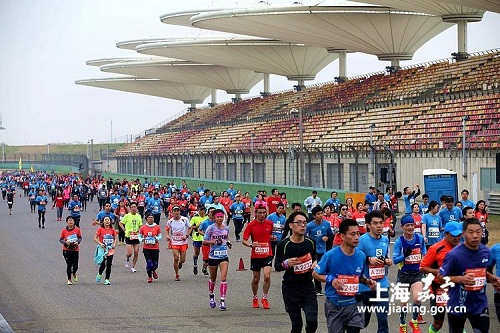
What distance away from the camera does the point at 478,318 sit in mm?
9547

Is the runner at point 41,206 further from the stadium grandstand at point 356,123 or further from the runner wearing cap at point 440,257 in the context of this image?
the runner wearing cap at point 440,257

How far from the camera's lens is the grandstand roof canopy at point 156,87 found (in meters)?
113

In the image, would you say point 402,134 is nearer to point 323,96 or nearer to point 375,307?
point 323,96

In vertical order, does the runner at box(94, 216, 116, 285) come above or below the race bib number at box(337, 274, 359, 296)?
below

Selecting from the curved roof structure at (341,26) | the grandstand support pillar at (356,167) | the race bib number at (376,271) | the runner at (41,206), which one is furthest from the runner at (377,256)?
the curved roof structure at (341,26)

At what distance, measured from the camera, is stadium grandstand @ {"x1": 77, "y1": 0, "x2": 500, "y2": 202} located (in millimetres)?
40125

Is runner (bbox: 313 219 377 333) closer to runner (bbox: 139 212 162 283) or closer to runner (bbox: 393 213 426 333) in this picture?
runner (bbox: 393 213 426 333)

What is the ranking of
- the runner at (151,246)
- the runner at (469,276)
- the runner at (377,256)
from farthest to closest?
the runner at (151,246)
the runner at (377,256)
the runner at (469,276)

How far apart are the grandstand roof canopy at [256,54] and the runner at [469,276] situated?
70190 mm

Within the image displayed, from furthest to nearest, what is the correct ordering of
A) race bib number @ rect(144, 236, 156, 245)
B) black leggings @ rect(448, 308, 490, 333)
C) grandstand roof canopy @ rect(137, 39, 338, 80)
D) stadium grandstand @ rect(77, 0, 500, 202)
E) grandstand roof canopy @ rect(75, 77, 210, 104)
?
grandstand roof canopy @ rect(75, 77, 210, 104) < grandstand roof canopy @ rect(137, 39, 338, 80) < stadium grandstand @ rect(77, 0, 500, 202) < race bib number @ rect(144, 236, 156, 245) < black leggings @ rect(448, 308, 490, 333)

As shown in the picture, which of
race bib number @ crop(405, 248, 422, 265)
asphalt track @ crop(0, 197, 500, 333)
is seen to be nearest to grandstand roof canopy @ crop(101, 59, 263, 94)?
asphalt track @ crop(0, 197, 500, 333)

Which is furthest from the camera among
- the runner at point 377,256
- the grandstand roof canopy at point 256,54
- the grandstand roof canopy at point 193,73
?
the grandstand roof canopy at point 193,73

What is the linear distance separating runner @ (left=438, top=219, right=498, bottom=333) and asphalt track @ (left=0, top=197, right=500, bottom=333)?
3532 mm

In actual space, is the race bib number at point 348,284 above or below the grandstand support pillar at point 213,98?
below
